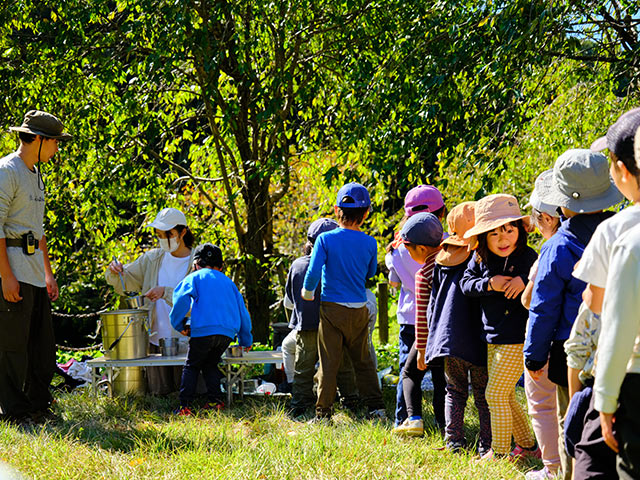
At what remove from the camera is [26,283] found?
18.0 ft

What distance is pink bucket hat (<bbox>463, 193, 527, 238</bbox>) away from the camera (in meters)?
4.31

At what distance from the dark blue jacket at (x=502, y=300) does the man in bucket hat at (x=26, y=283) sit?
122 inches

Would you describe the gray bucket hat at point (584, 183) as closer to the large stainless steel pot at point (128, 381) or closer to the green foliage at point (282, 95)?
the green foliage at point (282, 95)

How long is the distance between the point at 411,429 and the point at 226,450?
125cm

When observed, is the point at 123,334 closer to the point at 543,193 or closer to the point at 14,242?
the point at 14,242

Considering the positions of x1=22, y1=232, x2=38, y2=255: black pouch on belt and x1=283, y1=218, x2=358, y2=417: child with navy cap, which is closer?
x1=22, y1=232, x2=38, y2=255: black pouch on belt

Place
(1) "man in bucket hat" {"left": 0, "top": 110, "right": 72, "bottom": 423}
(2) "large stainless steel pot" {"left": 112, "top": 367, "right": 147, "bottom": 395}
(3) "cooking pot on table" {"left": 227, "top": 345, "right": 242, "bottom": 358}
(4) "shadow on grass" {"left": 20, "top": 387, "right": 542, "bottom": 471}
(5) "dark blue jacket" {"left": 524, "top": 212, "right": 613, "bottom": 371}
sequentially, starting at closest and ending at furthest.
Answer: (5) "dark blue jacket" {"left": 524, "top": 212, "right": 613, "bottom": 371} < (4) "shadow on grass" {"left": 20, "top": 387, "right": 542, "bottom": 471} < (1) "man in bucket hat" {"left": 0, "top": 110, "right": 72, "bottom": 423} < (3) "cooking pot on table" {"left": 227, "top": 345, "right": 242, "bottom": 358} < (2) "large stainless steel pot" {"left": 112, "top": 367, "right": 147, "bottom": 395}

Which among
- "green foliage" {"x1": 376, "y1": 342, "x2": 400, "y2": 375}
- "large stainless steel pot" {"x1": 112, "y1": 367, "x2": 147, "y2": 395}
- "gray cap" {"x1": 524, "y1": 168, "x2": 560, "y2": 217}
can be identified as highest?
"gray cap" {"x1": 524, "y1": 168, "x2": 560, "y2": 217}

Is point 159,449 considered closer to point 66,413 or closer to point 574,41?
point 66,413

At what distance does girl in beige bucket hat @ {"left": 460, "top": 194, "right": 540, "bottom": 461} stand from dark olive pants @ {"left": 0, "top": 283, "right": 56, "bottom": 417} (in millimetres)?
3095

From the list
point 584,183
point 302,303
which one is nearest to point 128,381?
point 302,303

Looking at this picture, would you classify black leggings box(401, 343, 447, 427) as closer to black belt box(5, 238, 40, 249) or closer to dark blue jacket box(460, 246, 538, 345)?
dark blue jacket box(460, 246, 538, 345)

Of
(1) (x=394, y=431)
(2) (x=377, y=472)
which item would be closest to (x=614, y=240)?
(2) (x=377, y=472)

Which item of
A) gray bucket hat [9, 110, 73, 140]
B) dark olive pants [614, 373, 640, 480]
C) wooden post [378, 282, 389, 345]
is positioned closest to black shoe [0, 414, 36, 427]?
gray bucket hat [9, 110, 73, 140]
